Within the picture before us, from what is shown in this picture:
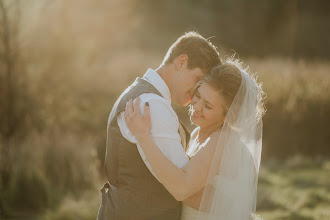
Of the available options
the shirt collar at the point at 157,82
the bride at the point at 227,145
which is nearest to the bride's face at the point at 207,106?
the bride at the point at 227,145

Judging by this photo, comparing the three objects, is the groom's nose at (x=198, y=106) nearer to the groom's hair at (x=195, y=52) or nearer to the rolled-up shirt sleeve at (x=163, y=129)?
the groom's hair at (x=195, y=52)

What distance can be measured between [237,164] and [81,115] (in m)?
6.75

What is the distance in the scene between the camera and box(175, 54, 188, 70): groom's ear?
286 centimetres

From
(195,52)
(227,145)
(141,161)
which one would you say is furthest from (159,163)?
(195,52)

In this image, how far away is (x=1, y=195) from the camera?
6.30 metres

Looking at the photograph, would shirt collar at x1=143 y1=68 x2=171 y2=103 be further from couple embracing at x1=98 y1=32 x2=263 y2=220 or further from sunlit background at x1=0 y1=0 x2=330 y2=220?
sunlit background at x1=0 y1=0 x2=330 y2=220

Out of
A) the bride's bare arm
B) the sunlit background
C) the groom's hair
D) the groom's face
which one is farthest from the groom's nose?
the sunlit background

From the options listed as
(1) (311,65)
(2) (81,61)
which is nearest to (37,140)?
(2) (81,61)

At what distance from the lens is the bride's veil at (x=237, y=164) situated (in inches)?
110

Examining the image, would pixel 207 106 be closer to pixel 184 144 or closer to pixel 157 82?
pixel 184 144

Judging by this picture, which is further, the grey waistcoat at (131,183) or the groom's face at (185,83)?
the groom's face at (185,83)

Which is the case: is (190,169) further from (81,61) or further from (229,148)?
(81,61)

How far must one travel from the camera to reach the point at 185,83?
116 inches

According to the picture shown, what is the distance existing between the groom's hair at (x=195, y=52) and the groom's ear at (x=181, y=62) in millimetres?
24
